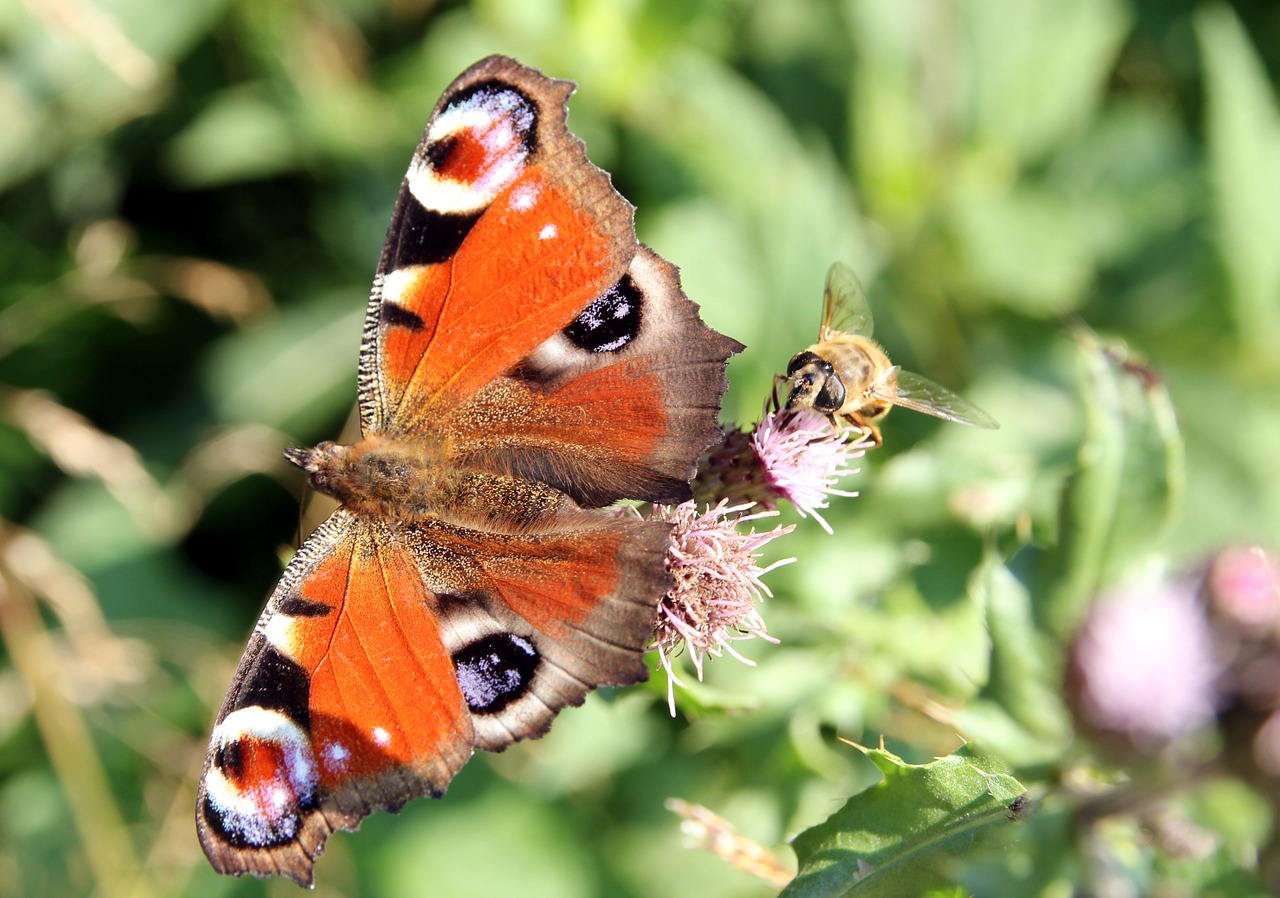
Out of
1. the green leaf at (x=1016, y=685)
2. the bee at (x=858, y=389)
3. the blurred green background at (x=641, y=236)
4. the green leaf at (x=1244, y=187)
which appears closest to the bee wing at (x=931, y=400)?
the bee at (x=858, y=389)

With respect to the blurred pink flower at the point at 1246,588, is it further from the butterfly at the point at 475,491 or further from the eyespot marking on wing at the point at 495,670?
the eyespot marking on wing at the point at 495,670

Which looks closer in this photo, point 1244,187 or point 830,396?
point 830,396

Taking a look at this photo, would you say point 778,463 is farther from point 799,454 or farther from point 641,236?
point 641,236

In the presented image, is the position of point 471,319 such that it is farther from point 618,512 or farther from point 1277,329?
point 1277,329

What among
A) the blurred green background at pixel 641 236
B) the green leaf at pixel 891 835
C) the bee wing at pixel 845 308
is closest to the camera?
the green leaf at pixel 891 835

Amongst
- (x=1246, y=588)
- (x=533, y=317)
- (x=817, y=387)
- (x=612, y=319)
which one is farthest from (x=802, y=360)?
(x=1246, y=588)

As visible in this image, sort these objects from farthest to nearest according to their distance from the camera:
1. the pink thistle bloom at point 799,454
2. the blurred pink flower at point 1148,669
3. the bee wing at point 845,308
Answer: the bee wing at point 845,308, the pink thistle bloom at point 799,454, the blurred pink flower at point 1148,669

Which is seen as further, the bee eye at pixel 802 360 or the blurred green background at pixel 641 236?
the blurred green background at pixel 641 236

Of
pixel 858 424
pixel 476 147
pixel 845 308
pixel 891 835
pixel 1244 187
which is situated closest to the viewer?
pixel 891 835
